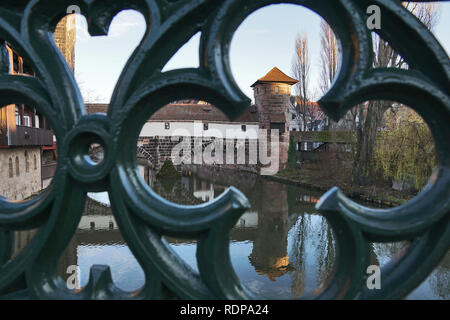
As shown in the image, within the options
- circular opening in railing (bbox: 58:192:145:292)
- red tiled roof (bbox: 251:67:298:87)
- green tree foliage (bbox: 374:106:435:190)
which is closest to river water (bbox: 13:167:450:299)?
circular opening in railing (bbox: 58:192:145:292)

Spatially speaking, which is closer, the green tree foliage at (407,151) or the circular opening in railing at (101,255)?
the circular opening in railing at (101,255)

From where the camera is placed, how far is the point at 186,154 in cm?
2223

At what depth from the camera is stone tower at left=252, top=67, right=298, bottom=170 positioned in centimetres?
2028

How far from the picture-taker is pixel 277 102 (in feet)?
67.7

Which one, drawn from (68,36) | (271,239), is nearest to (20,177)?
(271,239)

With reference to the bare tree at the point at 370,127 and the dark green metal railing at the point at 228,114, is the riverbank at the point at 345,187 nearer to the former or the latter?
the bare tree at the point at 370,127

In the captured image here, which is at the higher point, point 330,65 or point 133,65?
point 330,65

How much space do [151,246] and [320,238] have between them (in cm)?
676

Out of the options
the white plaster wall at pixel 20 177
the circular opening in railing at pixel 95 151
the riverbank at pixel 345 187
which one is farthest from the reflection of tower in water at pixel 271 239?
the white plaster wall at pixel 20 177

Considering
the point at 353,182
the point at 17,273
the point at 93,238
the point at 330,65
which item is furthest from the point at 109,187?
the point at 330,65

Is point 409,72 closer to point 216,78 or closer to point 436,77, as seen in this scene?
point 436,77

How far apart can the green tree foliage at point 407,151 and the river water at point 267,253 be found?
3.21m

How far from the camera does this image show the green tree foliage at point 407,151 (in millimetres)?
9047

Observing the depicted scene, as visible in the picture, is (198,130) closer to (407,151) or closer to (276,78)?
(276,78)
